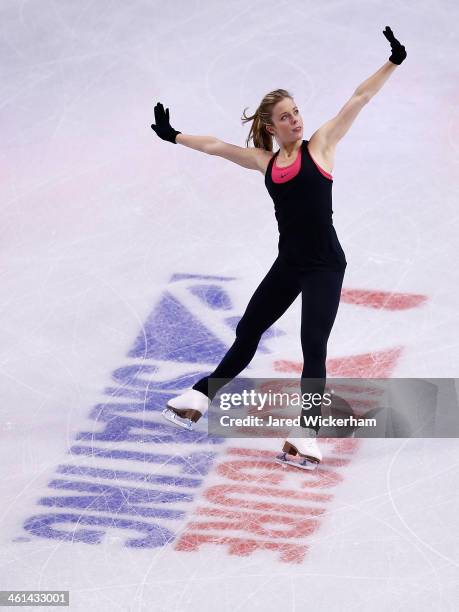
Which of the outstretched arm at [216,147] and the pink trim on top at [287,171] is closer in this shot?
→ the pink trim on top at [287,171]

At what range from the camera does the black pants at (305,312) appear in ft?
18.2

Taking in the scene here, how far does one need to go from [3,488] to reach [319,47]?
499cm

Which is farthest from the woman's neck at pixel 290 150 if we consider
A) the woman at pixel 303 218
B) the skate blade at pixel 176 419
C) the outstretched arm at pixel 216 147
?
the skate blade at pixel 176 419

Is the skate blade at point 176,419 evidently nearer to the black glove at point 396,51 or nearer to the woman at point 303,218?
the woman at point 303,218

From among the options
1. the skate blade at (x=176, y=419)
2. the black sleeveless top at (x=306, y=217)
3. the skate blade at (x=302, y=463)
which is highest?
the black sleeveless top at (x=306, y=217)

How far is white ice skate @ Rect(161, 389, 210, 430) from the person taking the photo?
5.89 metres

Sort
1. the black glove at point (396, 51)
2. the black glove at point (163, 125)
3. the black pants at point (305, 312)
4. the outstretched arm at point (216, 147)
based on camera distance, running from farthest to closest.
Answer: the black glove at point (163, 125) < the outstretched arm at point (216, 147) < the black pants at point (305, 312) < the black glove at point (396, 51)

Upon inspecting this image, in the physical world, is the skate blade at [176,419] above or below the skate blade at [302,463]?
above

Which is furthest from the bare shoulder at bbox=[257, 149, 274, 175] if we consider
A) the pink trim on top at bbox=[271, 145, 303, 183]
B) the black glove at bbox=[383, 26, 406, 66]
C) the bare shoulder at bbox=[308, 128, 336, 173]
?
the black glove at bbox=[383, 26, 406, 66]

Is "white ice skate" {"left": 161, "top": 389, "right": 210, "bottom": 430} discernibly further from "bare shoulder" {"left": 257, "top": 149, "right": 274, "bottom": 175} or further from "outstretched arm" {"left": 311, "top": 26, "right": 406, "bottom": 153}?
"outstretched arm" {"left": 311, "top": 26, "right": 406, "bottom": 153}

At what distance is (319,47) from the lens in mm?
9219

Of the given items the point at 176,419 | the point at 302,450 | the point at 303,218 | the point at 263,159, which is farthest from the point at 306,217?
the point at 176,419

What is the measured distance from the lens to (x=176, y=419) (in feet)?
19.4

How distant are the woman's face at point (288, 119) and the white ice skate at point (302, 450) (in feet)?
4.49
